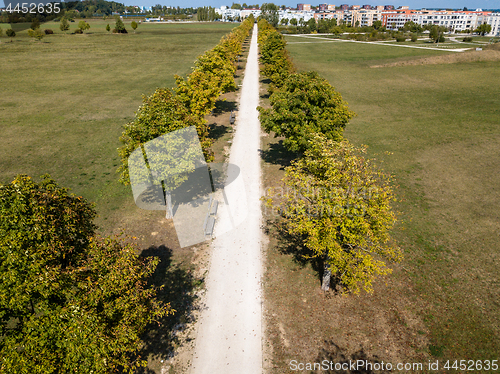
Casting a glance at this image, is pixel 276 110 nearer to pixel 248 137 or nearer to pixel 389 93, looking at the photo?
pixel 248 137

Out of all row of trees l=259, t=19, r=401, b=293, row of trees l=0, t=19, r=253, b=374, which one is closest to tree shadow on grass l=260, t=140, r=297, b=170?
row of trees l=259, t=19, r=401, b=293

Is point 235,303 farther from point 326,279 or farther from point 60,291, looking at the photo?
point 60,291

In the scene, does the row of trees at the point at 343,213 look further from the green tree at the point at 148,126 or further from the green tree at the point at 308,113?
the green tree at the point at 148,126

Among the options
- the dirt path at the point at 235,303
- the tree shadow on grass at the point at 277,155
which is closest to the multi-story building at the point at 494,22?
the tree shadow on grass at the point at 277,155

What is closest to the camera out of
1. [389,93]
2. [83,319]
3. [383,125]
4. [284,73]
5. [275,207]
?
[83,319]

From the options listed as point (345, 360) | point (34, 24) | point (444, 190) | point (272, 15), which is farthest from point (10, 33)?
point (345, 360)

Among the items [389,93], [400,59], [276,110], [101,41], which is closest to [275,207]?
[276,110]
